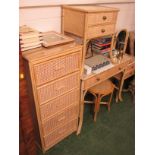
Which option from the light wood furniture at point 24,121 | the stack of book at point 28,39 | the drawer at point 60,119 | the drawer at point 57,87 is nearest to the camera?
the light wood furniture at point 24,121

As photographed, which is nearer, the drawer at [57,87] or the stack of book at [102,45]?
the drawer at [57,87]

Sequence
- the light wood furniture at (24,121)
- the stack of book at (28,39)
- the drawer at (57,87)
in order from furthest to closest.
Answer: the drawer at (57,87)
the stack of book at (28,39)
the light wood furniture at (24,121)

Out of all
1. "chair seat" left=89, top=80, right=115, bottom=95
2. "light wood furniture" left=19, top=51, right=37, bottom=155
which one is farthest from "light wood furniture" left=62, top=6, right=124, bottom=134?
"light wood furniture" left=19, top=51, right=37, bottom=155

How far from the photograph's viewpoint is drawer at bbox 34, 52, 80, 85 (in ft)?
4.33

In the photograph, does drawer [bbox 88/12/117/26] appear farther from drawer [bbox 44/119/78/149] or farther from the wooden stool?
drawer [bbox 44/119/78/149]

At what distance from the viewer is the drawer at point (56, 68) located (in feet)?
4.33

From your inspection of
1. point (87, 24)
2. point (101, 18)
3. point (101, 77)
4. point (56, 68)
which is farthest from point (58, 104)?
point (101, 18)

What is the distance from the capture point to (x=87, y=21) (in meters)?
1.52

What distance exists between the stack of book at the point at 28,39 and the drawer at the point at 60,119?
0.70 m

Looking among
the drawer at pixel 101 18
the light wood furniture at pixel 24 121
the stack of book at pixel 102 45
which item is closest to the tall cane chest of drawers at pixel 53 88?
the light wood furniture at pixel 24 121

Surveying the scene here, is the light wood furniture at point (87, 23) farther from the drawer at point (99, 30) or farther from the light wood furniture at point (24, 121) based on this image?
the light wood furniture at point (24, 121)
